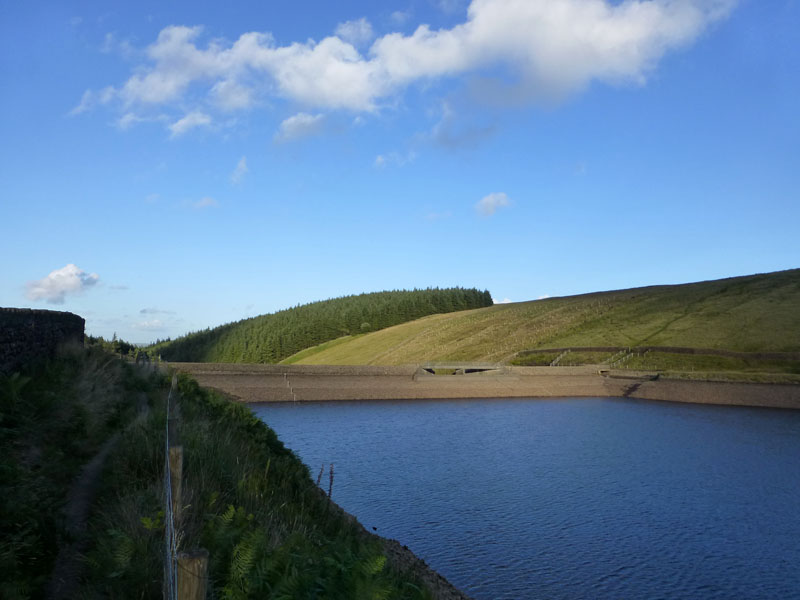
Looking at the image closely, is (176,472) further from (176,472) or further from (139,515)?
(139,515)

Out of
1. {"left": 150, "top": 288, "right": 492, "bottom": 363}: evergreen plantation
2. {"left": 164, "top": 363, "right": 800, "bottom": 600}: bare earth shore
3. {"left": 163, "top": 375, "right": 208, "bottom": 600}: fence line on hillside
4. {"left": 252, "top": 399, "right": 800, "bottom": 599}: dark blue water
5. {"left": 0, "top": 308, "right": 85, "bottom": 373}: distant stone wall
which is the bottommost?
{"left": 252, "top": 399, "right": 800, "bottom": 599}: dark blue water

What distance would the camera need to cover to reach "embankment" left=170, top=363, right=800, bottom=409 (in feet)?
218

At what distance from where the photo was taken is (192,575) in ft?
14.4

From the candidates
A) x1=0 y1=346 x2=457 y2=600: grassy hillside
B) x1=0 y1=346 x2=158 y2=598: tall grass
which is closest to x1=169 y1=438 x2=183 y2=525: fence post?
x1=0 y1=346 x2=457 y2=600: grassy hillside

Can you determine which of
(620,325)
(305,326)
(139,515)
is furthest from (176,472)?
(305,326)

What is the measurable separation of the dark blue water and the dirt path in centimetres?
1015

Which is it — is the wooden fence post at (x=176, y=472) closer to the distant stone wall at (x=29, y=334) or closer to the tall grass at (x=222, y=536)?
the tall grass at (x=222, y=536)

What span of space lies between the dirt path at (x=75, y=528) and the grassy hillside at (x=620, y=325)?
78703 mm

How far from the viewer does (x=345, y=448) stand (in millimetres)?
38188

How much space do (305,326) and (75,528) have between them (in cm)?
16021

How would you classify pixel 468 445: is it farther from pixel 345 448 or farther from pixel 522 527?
pixel 522 527

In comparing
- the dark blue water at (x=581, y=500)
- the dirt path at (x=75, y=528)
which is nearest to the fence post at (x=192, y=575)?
the dirt path at (x=75, y=528)

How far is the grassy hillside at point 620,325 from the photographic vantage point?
269 feet

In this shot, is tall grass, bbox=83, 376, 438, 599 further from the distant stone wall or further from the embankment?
the embankment
